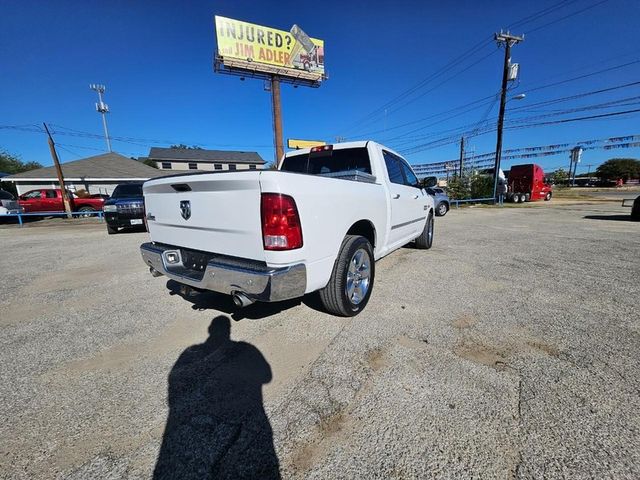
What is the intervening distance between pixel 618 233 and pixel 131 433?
431 inches

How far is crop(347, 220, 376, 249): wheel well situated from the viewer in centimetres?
318

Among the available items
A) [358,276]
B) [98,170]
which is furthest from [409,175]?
[98,170]

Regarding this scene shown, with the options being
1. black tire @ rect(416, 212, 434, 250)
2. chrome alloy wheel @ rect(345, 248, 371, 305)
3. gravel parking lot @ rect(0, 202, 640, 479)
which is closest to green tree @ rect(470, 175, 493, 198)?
black tire @ rect(416, 212, 434, 250)

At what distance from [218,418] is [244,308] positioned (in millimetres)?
1567

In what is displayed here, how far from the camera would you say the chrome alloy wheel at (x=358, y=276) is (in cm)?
295

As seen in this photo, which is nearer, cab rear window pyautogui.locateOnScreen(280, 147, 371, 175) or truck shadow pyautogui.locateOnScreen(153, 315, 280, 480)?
truck shadow pyautogui.locateOnScreen(153, 315, 280, 480)

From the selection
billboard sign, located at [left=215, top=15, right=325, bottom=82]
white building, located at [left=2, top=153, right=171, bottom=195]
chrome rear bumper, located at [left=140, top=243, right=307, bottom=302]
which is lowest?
chrome rear bumper, located at [left=140, top=243, right=307, bottom=302]

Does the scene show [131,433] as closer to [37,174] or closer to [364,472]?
[364,472]

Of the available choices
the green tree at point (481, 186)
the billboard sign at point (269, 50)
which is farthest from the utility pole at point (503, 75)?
the billboard sign at point (269, 50)

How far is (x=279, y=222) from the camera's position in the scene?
2.06 m

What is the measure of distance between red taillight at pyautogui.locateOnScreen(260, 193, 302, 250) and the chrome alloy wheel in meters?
0.89

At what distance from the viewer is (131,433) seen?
5.37ft

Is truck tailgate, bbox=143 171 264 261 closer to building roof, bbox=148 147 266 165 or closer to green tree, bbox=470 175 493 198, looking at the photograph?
green tree, bbox=470 175 493 198

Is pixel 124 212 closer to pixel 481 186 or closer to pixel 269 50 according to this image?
pixel 269 50
